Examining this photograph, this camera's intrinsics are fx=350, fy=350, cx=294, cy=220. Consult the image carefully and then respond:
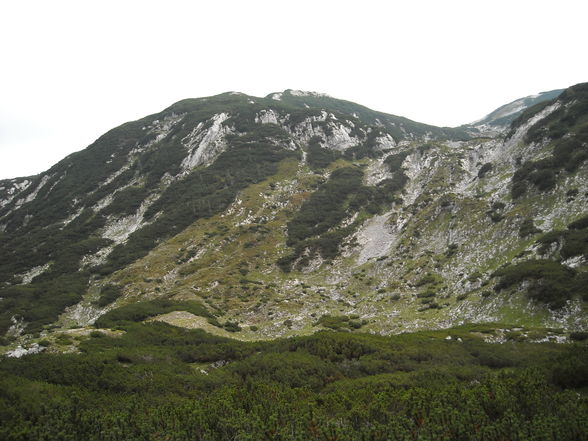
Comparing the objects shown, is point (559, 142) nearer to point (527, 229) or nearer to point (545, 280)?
point (527, 229)

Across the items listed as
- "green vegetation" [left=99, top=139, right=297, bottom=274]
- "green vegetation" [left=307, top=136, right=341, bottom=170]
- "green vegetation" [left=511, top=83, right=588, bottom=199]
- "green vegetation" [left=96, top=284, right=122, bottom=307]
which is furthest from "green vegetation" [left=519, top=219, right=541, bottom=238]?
"green vegetation" [left=307, top=136, right=341, bottom=170]

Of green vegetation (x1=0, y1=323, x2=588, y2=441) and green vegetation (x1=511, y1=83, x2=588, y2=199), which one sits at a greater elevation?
green vegetation (x1=511, y1=83, x2=588, y2=199)

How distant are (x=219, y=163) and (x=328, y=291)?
58.7 meters

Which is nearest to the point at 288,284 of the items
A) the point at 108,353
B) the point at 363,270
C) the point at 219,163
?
the point at 363,270

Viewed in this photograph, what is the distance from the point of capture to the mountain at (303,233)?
3597 cm

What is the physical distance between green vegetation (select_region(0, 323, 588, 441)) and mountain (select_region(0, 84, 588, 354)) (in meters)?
8.89

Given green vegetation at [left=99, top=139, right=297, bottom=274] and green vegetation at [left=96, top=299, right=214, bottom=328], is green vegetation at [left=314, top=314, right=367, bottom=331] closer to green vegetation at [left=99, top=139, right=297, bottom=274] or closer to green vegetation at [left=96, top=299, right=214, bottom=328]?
green vegetation at [left=96, top=299, right=214, bottom=328]

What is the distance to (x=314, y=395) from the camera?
15469 millimetres

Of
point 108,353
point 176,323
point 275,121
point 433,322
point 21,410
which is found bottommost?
point 433,322

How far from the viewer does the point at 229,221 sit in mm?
71250

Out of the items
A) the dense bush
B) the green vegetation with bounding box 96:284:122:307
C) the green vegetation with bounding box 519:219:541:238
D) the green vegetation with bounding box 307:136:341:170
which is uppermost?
the green vegetation with bounding box 307:136:341:170

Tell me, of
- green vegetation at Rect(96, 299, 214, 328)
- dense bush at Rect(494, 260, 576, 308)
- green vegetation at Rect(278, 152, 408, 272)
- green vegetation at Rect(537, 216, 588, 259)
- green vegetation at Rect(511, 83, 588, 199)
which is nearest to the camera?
dense bush at Rect(494, 260, 576, 308)

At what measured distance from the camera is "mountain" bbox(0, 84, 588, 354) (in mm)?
35969

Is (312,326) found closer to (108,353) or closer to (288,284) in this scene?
(288,284)
